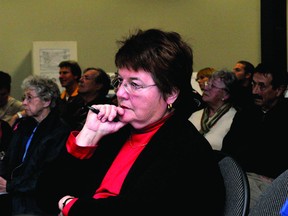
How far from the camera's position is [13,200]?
3.01 m

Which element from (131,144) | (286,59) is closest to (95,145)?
(131,144)

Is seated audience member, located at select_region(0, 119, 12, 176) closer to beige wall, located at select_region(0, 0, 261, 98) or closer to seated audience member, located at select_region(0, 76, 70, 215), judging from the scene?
seated audience member, located at select_region(0, 76, 70, 215)

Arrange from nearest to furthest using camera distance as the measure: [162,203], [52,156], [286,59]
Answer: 1. [162,203]
2. [52,156]
3. [286,59]

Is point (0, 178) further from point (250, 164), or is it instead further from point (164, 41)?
point (164, 41)

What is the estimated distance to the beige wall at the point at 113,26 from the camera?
618cm

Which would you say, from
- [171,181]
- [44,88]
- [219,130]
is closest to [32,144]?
[44,88]

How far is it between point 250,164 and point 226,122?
2.05 feet

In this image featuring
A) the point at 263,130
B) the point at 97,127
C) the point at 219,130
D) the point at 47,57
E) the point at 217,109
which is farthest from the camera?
the point at 47,57

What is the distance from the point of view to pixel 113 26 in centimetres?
649

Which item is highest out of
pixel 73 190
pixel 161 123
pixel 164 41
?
pixel 164 41

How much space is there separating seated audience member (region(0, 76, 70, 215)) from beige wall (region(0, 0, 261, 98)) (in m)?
2.94

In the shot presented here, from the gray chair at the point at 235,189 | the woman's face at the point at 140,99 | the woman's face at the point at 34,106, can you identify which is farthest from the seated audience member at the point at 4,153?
the gray chair at the point at 235,189

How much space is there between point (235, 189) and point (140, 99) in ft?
1.29

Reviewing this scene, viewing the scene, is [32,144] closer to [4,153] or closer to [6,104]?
[4,153]
